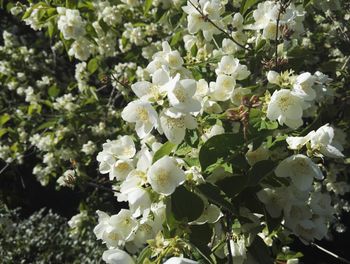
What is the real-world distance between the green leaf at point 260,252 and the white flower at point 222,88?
1.50 ft

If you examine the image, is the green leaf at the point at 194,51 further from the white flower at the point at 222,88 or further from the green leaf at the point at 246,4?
the white flower at the point at 222,88

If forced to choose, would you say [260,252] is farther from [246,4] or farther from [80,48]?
[80,48]

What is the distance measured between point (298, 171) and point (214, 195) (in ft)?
0.84

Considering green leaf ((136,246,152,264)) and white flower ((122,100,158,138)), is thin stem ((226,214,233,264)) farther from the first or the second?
white flower ((122,100,158,138))

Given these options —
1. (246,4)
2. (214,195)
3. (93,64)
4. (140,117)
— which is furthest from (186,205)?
(93,64)

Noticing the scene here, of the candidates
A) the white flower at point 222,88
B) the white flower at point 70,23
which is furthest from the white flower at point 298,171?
the white flower at point 70,23

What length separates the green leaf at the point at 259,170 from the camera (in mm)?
1336

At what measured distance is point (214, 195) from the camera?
4.32 feet

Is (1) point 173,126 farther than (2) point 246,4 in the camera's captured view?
No

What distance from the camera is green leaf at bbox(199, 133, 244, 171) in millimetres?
1348

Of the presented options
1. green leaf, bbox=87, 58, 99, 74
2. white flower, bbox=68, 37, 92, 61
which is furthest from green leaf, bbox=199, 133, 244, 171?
green leaf, bbox=87, 58, 99, 74

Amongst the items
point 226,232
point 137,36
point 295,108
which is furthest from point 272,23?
point 137,36

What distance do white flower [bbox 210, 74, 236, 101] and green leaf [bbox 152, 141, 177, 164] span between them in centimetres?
29

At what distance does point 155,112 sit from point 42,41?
4.41m
